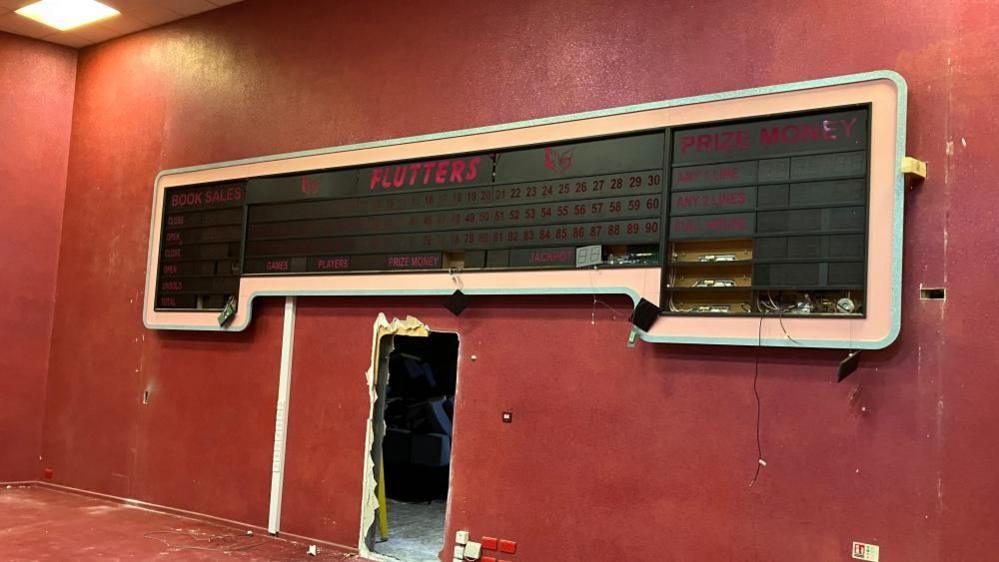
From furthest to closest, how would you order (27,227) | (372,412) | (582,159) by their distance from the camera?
(27,227) → (372,412) → (582,159)

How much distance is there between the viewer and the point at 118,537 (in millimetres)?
5078

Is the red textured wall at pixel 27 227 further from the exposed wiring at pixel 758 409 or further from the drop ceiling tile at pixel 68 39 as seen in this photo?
the exposed wiring at pixel 758 409

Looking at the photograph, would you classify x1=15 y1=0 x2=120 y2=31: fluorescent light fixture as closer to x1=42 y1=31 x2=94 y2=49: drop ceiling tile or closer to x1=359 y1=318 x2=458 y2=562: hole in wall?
x1=42 y1=31 x2=94 y2=49: drop ceiling tile

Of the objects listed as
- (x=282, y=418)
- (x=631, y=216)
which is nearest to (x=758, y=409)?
(x=631, y=216)

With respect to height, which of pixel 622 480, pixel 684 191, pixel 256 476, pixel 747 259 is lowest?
pixel 256 476

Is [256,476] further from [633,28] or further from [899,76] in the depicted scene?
[899,76]

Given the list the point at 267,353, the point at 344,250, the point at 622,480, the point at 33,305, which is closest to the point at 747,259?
the point at 622,480

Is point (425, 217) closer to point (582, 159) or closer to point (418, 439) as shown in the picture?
point (582, 159)

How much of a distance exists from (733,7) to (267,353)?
3674 millimetres

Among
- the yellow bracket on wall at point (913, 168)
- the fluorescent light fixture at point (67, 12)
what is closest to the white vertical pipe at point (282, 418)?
the fluorescent light fixture at point (67, 12)

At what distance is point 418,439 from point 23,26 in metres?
4.72

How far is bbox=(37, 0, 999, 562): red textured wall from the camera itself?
3312 mm

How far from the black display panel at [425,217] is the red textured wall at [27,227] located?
1536 millimetres

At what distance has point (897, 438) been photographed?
3.32 meters
